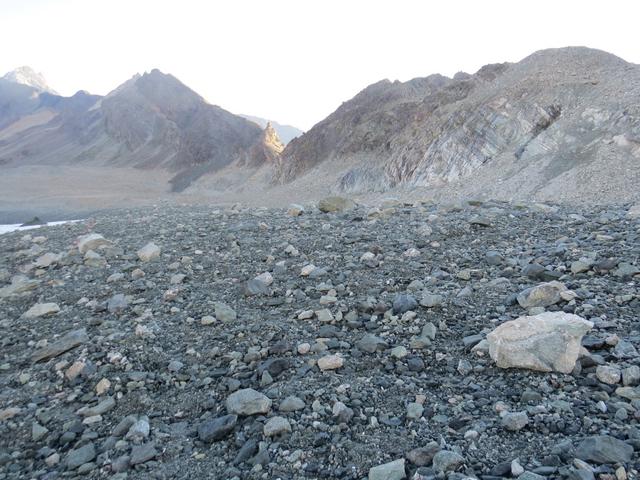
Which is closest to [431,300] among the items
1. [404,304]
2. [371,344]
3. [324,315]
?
[404,304]

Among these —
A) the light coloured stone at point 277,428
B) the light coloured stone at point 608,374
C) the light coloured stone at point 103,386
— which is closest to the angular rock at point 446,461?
the light coloured stone at point 277,428

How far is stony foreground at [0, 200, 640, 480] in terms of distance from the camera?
9.80 feet

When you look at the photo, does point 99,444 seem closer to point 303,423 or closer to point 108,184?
point 303,423

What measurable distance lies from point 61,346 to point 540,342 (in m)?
4.71

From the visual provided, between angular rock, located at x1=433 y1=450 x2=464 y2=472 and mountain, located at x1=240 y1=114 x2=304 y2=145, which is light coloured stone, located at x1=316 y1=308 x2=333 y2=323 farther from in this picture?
mountain, located at x1=240 y1=114 x2=304 y2=145

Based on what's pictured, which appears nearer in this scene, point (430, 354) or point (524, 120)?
point (430, 354)

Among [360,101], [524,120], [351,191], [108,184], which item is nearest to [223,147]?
[108,184]

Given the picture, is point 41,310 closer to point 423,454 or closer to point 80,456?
point 80,456

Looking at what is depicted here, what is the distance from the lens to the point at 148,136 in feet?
285

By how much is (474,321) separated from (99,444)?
348 cm

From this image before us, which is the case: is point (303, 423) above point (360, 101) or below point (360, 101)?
below

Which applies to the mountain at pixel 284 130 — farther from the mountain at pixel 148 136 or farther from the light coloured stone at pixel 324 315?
the light coloured stone at pixel 324 315

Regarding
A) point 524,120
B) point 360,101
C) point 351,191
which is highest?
point 360,101

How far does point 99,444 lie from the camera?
3527mm
